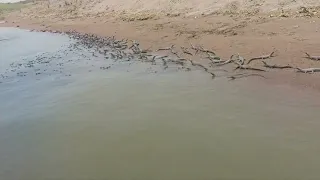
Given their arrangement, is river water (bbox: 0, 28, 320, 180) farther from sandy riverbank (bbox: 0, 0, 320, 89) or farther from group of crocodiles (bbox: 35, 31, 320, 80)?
sandy riverbank (bbox: 0, 0, 320, 89)

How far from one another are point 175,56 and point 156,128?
24.9 ft

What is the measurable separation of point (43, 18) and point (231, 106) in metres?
31.3

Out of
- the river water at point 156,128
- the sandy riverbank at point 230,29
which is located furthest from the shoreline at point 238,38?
the river water at point 156,128

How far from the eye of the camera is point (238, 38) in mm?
17016

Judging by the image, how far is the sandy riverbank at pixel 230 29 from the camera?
45.4 ft

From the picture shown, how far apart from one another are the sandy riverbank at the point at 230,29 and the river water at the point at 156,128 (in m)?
2.20

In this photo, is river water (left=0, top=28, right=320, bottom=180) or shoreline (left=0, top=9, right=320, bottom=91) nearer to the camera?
river water (left=0, top=28, right=320, bottom=180)

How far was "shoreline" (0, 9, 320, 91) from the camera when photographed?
12859 mm

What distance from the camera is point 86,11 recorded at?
34.7 m

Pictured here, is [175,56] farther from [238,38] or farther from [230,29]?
[230,29]

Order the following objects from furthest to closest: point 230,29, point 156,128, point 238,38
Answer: point 230,29, point 238,38, point 156,128

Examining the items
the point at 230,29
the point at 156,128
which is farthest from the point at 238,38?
the point at 156,128

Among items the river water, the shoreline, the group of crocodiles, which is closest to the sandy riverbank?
the shoreline

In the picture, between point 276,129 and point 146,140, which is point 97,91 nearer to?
point 146,140
